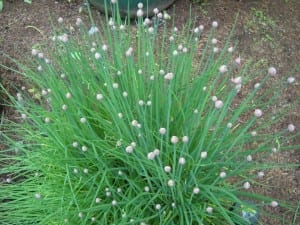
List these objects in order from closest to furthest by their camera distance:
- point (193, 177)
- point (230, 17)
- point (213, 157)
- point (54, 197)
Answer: point (193, 177)
point (213, 157)
point (54, 197)
point (230, 17)

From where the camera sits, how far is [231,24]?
9.21ft

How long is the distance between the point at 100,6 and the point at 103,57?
1433mm

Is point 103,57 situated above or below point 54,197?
above

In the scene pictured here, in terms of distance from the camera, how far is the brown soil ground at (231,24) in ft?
8.52

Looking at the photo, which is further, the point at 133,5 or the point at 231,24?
the point at 231,24

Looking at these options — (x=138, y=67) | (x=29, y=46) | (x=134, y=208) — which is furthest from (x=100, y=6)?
(x=134, y=208)

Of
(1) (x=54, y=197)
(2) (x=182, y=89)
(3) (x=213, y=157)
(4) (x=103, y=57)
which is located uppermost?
(4) (x=103, y=57)

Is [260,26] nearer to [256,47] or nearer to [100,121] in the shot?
[256,47]

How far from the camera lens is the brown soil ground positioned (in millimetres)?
2596

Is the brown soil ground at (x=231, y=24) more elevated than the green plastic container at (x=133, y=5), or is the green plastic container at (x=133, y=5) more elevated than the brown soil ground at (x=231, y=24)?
the green plastic container at (x=133, y=5)

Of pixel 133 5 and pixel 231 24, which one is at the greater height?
pixel 133 5

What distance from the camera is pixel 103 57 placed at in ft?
4.79

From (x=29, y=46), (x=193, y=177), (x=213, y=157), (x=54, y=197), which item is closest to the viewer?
(x=193, y=177)

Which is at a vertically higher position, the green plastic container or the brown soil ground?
the green plastic container
